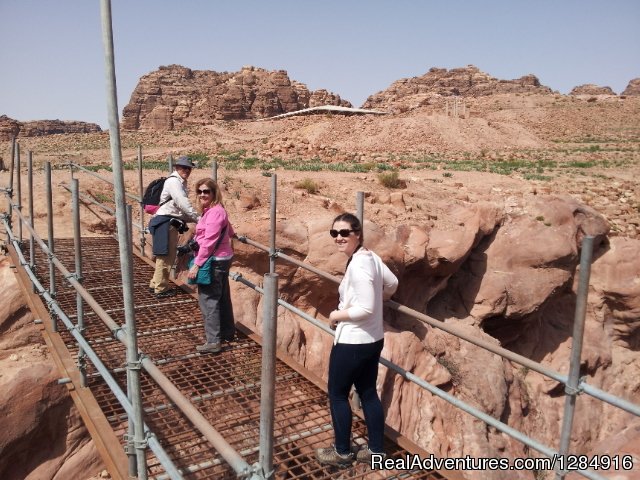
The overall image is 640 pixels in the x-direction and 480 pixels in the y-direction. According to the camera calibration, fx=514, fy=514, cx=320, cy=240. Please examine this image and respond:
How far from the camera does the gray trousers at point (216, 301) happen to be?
5172 mm

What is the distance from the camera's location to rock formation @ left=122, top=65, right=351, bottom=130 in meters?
73.6

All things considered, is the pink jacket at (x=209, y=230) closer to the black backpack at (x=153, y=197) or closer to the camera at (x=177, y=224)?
the camera at (x=177, y=224)

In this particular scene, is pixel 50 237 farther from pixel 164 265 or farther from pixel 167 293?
pixel 167 293

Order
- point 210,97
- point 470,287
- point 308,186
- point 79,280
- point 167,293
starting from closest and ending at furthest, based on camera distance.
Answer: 1. point 79,280
2. point 167,293
3. point 470,287
4. point 308,186
5. point 210,97

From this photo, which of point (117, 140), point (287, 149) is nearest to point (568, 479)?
point (117, 140)

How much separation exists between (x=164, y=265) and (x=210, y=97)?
72.7 meters

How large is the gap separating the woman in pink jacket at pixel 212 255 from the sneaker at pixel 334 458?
2034mm

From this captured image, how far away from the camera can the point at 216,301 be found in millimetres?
5262

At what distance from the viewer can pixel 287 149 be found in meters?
24.7

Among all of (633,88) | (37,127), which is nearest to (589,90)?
(633,88)

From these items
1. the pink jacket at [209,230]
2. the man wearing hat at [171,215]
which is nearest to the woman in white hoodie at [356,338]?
the pink jacket at [209,230]

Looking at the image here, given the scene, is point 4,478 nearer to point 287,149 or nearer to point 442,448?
point 442,448

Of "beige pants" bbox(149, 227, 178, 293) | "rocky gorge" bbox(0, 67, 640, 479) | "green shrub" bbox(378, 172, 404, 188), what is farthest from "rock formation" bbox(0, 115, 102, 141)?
"beige pants" bbox(149, 227, 178, 293)

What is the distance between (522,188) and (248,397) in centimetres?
1264
